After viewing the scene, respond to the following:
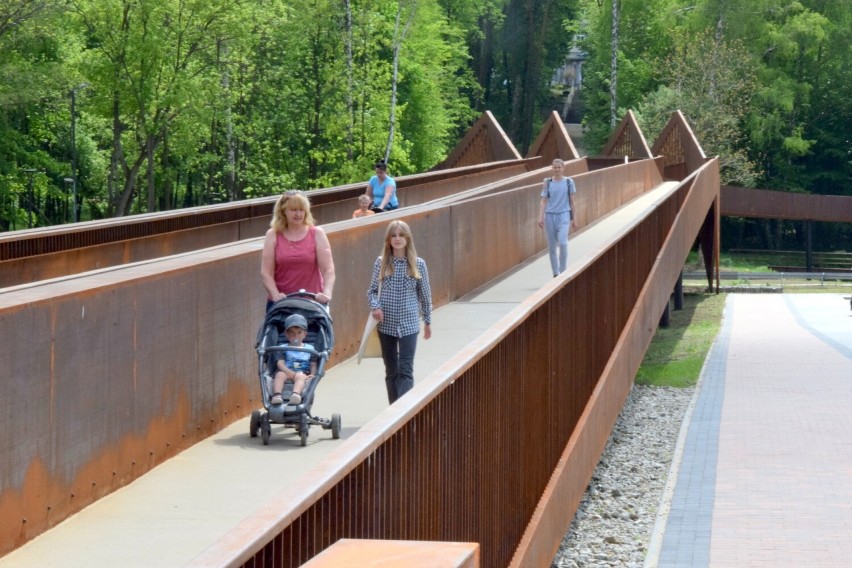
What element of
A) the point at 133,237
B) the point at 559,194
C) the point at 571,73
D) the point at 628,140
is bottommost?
the point at 133,237

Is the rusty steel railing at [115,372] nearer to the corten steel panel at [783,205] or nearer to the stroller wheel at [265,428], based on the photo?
the stroller wheel at [265,428]

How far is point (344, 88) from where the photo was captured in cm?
5434

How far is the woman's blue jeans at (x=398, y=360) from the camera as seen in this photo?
9555mm

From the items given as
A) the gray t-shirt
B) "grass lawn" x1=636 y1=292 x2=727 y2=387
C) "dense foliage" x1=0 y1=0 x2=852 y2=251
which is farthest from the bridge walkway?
"dense foliage" x1=0 y1=0 x2=852 y2=251

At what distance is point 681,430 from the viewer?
1662 cm

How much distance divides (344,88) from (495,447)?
48697 mm

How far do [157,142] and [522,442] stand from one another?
134 ft

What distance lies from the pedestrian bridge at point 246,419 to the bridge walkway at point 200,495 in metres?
0.02

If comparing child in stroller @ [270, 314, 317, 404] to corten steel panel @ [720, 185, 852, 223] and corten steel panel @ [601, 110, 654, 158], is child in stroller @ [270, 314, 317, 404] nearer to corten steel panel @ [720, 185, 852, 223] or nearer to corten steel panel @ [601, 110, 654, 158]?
corten steel panel @ [601, 110, 654, 158]

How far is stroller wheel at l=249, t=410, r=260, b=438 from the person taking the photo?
877 cm

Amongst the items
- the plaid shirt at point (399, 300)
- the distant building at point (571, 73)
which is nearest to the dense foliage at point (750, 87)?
the distant building at point (571, 73)

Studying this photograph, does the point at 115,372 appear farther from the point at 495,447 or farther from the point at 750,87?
the point at 750,87

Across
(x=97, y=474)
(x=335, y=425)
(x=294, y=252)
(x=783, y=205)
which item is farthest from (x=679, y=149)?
(x=97, y=474)

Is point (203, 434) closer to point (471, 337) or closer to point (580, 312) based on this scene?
point (580, 312)
